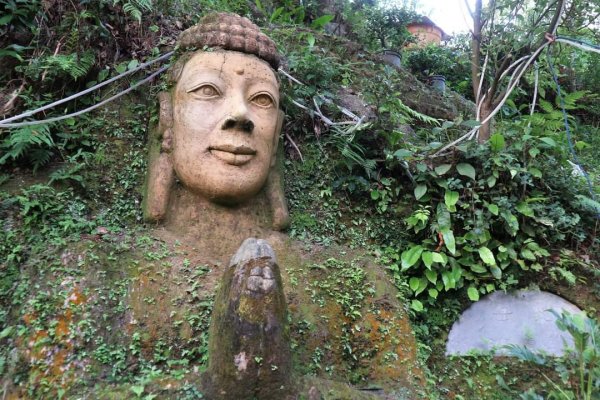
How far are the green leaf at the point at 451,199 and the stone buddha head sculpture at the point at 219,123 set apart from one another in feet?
5.09

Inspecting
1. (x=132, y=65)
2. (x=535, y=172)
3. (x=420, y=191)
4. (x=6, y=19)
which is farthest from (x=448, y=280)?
(x=6, y=19)

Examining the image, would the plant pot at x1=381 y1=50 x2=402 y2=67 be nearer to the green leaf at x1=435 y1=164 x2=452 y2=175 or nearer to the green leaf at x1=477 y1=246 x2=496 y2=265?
the green leaf at x1=435 y1=164 x2=452 y2=175

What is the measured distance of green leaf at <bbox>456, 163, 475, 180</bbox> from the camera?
189 inches

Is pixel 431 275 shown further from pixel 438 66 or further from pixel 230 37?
pixel 438 66

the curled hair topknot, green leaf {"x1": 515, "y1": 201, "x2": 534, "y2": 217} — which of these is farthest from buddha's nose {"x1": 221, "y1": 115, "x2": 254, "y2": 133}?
green leaf {"x1": 515, "y1": 201, "x2": 534, "y2": 217}

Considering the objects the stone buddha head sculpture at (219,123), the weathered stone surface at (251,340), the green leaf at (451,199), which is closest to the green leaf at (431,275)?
the green leaf at (451,199)

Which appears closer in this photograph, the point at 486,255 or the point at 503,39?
the point at 486,255

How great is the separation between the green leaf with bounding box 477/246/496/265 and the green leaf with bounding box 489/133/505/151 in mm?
995

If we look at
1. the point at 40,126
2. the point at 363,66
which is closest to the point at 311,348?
the point at 40,126

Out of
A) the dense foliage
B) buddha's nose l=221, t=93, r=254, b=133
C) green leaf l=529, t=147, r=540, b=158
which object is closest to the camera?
buddha's nose l=221, t=93, r=254, b=133

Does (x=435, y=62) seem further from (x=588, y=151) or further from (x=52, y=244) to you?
(x=52, y=244)

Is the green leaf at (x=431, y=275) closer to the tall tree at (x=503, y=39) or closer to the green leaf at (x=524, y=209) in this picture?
the green leaf at (x=524, y=209)

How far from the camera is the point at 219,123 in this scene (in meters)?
3.85

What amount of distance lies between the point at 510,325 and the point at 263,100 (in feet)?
9.31
